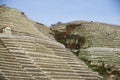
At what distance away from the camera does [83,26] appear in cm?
4478

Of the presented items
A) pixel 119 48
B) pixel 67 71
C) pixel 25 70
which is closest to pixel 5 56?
pixel 25 70

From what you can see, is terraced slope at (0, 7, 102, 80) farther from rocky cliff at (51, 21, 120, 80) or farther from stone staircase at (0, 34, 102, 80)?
rocky cliff at (51, 21, 120, 80)

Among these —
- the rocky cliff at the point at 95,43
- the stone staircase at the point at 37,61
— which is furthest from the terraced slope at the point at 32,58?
the rocky cliff at the point at 95,43

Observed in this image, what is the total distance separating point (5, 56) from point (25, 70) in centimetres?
175

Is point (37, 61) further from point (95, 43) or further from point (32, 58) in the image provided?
point (95, 43)

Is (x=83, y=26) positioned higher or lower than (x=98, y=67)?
higher

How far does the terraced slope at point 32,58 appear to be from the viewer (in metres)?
30.8

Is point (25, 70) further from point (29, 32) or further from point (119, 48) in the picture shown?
point (119, 48)

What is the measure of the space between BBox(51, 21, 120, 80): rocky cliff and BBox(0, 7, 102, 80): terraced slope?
254cm

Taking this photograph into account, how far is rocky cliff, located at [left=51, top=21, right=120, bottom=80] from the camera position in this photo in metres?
37.9

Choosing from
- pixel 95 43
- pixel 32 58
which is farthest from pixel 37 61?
pixel 95 43

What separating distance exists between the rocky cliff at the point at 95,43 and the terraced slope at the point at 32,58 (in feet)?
8.33

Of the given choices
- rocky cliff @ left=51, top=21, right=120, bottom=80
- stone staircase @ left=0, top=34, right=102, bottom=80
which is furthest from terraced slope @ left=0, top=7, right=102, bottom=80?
rocky cliff @ left=51, top=21, right=120, bottom=80

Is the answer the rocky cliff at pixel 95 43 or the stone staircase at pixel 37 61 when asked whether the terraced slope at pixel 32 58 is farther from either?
the rocky cliff at pixel 95 43
